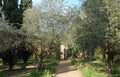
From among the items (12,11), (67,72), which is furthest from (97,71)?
(12,11)

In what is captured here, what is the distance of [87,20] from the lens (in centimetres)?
1944

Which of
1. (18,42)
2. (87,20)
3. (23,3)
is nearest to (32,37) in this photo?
(18,42)

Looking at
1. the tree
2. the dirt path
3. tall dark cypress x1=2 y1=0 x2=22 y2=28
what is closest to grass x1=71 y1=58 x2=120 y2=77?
the dirt path

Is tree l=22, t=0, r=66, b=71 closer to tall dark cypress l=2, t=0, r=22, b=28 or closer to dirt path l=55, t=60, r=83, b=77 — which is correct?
dirt path l=55, t=60, r=83, b=77

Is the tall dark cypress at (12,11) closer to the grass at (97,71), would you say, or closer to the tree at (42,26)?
the tree at (42,26)

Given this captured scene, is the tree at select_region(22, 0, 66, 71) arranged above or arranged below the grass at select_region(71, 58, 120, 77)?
above

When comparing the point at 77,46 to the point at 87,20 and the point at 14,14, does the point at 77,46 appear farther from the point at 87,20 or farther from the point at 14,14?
the point at 14,14

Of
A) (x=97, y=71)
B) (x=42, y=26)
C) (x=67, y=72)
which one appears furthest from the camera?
(x=42, y=26)

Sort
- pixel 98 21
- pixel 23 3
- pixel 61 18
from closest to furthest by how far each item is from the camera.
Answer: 1. pixel 98 21
2. pixel 61 18
3. pixel 23 3

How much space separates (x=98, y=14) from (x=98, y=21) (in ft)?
1.59

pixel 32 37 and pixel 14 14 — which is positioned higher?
pixel 14 14

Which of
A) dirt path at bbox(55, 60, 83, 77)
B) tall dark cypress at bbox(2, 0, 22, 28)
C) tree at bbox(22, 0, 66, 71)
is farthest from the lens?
tall dark cypress at bbox(2, 0, 22, 28)

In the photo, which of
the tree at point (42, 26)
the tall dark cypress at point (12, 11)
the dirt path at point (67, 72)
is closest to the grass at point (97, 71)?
the dirt path at point (67, 72)

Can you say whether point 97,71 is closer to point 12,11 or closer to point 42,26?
point 42,26
